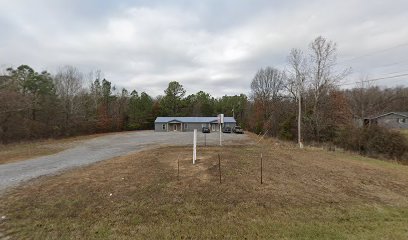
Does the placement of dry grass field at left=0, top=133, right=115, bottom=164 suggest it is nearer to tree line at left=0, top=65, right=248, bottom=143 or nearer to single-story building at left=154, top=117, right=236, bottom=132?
tree line at left=0, top=65, right=248, bottom=143

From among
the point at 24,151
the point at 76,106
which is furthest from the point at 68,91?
the point at 24,151

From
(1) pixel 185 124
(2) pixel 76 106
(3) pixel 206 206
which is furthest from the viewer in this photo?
(1) pixel 185 124

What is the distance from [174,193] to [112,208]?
66.0 inches

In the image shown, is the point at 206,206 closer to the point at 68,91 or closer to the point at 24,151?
the point at 24,151

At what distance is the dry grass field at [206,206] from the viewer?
5.09m

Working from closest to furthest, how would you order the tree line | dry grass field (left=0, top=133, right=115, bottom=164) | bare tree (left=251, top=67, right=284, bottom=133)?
dry grass field (left=0, top=133, right=115, bottom=164) < the tree line < bare tree (left=251, top=67, right=284, bottom=133)

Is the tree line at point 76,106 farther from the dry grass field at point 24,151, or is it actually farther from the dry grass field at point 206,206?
the dry grass field at point 206,206

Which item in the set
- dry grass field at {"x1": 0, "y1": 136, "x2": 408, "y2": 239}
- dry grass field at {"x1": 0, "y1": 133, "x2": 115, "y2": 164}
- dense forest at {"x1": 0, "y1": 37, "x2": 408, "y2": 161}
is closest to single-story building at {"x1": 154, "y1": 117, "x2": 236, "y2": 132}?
dense forest at {"x1": 0, "y1": 37, "x2": 408, "y2": 161}

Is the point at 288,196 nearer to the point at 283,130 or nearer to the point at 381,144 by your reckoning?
the point at 381,144

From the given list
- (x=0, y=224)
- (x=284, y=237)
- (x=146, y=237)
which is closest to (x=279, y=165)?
(x=284, y=237)

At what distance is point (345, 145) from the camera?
88.2 feet

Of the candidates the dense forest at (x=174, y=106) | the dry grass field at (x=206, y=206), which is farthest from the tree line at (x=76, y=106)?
the dry grass field at (x=206, y=206)

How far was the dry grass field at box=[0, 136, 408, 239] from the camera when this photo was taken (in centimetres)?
509

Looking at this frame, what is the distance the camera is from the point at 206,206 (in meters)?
6.37
